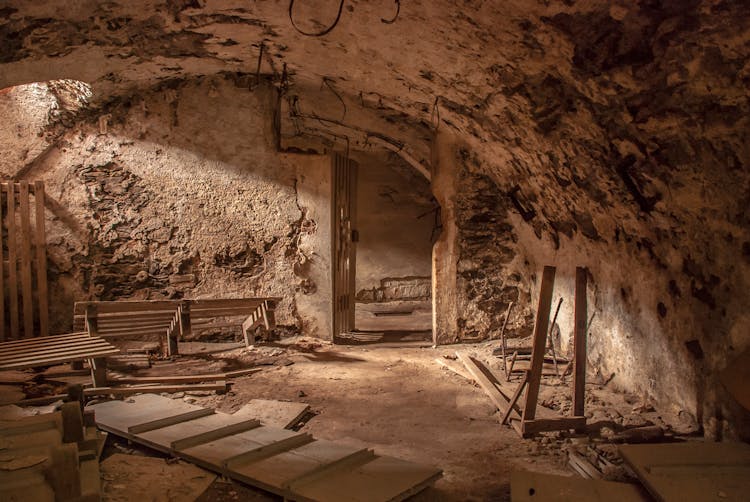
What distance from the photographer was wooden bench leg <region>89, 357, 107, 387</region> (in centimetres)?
464

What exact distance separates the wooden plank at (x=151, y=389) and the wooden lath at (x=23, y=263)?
209cm

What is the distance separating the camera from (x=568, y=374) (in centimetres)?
520

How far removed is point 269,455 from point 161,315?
289cm

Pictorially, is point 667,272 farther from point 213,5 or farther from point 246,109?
point 246,109

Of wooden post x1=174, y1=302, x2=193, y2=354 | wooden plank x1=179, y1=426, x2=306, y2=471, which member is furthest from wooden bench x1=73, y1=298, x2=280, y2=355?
wooden plank x1=179, y1=426, x2=306, y2=471

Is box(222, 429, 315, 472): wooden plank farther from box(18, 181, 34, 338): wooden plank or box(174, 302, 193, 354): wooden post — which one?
box(18, 181, 34, 338): wooden plank

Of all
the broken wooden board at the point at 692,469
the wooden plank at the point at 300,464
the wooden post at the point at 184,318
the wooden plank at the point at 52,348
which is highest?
the wooden post at the point at 184,318

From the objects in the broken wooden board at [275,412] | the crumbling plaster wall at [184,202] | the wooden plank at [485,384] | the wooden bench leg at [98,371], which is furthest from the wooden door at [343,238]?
the wooden bench leg at [98,371]

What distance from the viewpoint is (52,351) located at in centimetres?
457

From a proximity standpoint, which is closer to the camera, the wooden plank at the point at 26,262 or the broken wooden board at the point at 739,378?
the broken wooden board at the point at 739,378

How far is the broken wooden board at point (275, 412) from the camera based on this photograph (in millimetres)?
4016

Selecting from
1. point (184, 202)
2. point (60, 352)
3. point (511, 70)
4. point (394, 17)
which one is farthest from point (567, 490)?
point (184, 202)

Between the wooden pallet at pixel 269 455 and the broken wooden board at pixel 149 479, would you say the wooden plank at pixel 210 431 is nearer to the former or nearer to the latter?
the wooden pallet at pixel 269 455

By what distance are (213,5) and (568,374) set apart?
14.3ft
